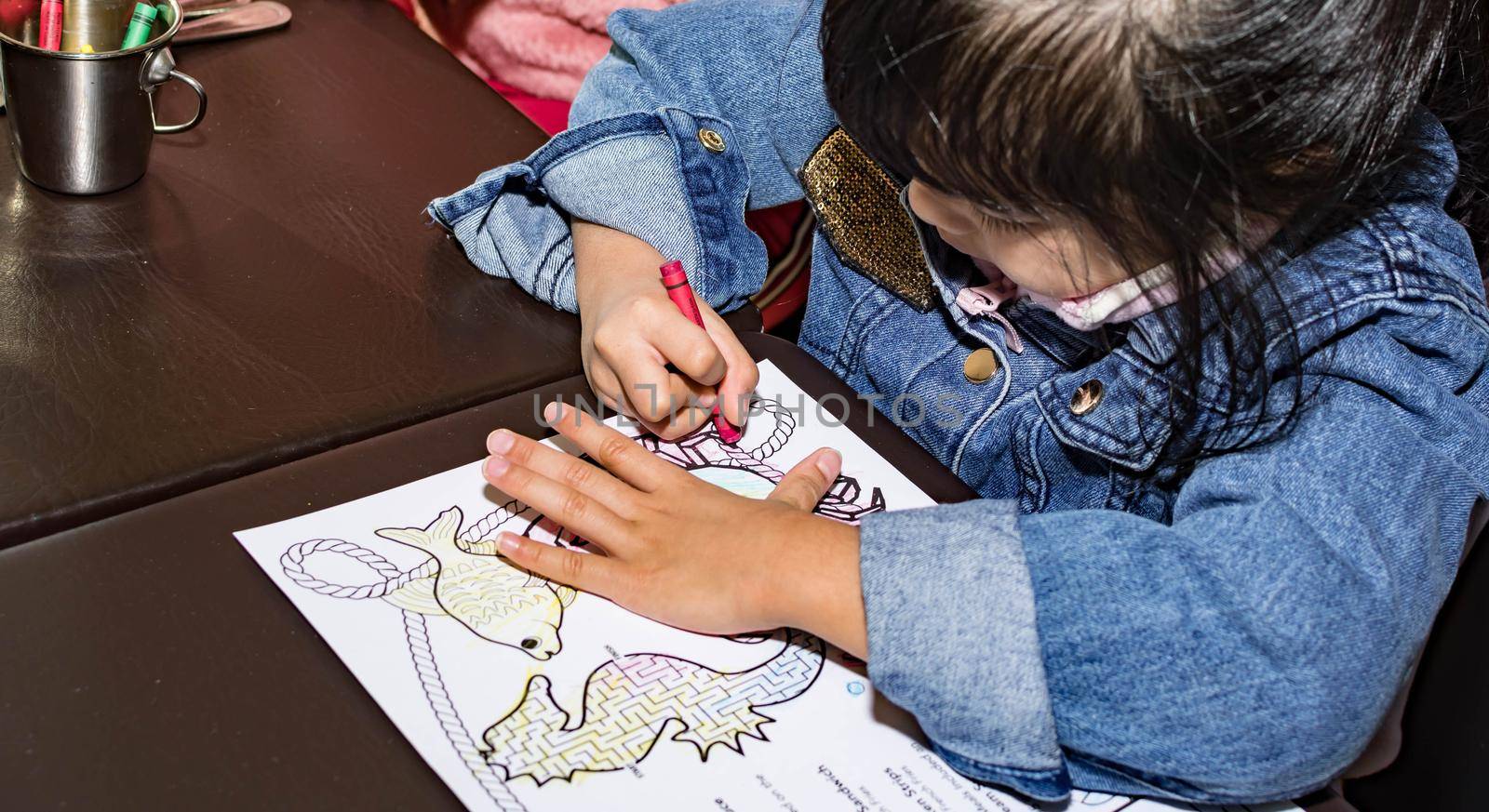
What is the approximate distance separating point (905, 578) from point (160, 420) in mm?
418

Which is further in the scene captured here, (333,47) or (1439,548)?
(333,47)

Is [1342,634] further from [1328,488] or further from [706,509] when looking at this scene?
[706,509]

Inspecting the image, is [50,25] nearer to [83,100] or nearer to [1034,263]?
[83,100]

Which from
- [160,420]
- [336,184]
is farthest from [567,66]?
[160,420]

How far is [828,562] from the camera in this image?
62 centimetres

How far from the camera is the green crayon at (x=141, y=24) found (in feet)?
2.89

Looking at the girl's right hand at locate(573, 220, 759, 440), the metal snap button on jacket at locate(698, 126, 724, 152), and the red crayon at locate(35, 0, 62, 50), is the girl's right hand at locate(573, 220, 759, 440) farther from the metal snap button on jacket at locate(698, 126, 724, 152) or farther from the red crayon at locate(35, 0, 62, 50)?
the red crayon at locate(35, 0, 62, 50)

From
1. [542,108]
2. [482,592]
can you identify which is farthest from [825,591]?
[542,108]

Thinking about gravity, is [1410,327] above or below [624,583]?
above

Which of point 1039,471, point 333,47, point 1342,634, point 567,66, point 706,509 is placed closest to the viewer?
point 1342,634

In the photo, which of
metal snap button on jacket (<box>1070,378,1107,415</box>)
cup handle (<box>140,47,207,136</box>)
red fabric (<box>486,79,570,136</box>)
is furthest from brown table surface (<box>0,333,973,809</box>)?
red fabric (<box>486,79,570,136</box>)

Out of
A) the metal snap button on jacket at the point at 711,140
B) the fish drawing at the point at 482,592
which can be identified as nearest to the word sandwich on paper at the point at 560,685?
the fish drawing at the point at 482,592

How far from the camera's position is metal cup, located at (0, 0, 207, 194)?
2.63 ft

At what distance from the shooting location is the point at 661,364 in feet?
2.50
